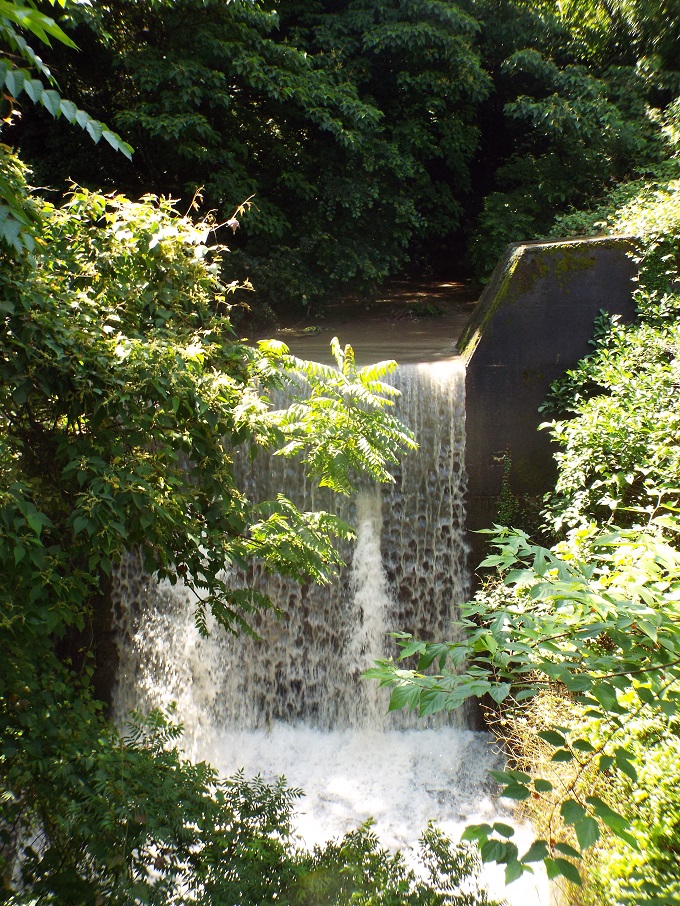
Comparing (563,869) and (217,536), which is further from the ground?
(217,536)

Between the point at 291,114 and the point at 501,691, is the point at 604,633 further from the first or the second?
the point at 291,114

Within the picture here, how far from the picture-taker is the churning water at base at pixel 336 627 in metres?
7.46

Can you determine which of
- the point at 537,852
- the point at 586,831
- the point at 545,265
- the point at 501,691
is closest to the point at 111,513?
the point at 501,691

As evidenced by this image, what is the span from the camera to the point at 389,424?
5.25 metres

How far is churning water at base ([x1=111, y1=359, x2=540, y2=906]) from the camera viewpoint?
294 inches

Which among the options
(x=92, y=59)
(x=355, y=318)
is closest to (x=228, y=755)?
(x=355, y=318)

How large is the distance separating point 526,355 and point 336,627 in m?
3.48

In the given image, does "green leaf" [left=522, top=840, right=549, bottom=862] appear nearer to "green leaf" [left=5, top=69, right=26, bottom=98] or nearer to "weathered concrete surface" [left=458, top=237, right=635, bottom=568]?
"green leaf" [left=5, top=69, right=26, bottom=98]

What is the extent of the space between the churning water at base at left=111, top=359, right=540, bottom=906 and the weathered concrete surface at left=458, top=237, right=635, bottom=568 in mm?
212

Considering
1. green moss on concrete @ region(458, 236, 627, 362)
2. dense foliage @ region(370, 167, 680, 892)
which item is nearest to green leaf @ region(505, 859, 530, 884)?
dense foliage @ region(370, 167, 680, 892)

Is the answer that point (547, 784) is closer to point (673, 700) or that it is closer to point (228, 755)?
point (673, 700)

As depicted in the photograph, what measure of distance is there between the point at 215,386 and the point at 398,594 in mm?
4127

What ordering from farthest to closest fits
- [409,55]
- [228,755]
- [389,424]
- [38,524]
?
[409,55] < [228,755] < [389,424] < [38,524]

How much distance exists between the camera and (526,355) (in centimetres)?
760
